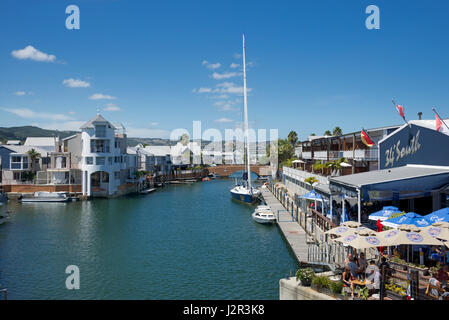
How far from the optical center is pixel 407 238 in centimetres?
1393

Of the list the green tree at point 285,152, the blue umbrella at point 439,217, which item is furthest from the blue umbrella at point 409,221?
the green tree at point 285,152

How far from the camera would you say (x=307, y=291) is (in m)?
14.6

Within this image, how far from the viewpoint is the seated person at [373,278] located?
1393cm

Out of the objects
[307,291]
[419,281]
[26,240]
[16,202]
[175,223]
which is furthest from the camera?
[16,202]

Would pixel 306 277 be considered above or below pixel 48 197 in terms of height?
above

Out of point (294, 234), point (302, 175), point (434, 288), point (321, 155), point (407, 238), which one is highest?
point (321, 155)

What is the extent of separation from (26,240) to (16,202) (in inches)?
1461

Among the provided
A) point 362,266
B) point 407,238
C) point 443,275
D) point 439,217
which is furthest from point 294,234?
point 443,275

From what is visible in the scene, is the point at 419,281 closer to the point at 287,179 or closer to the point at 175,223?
the point at 175,223

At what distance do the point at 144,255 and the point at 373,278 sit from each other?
70.1ft

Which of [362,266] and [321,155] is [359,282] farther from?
[321,155]
